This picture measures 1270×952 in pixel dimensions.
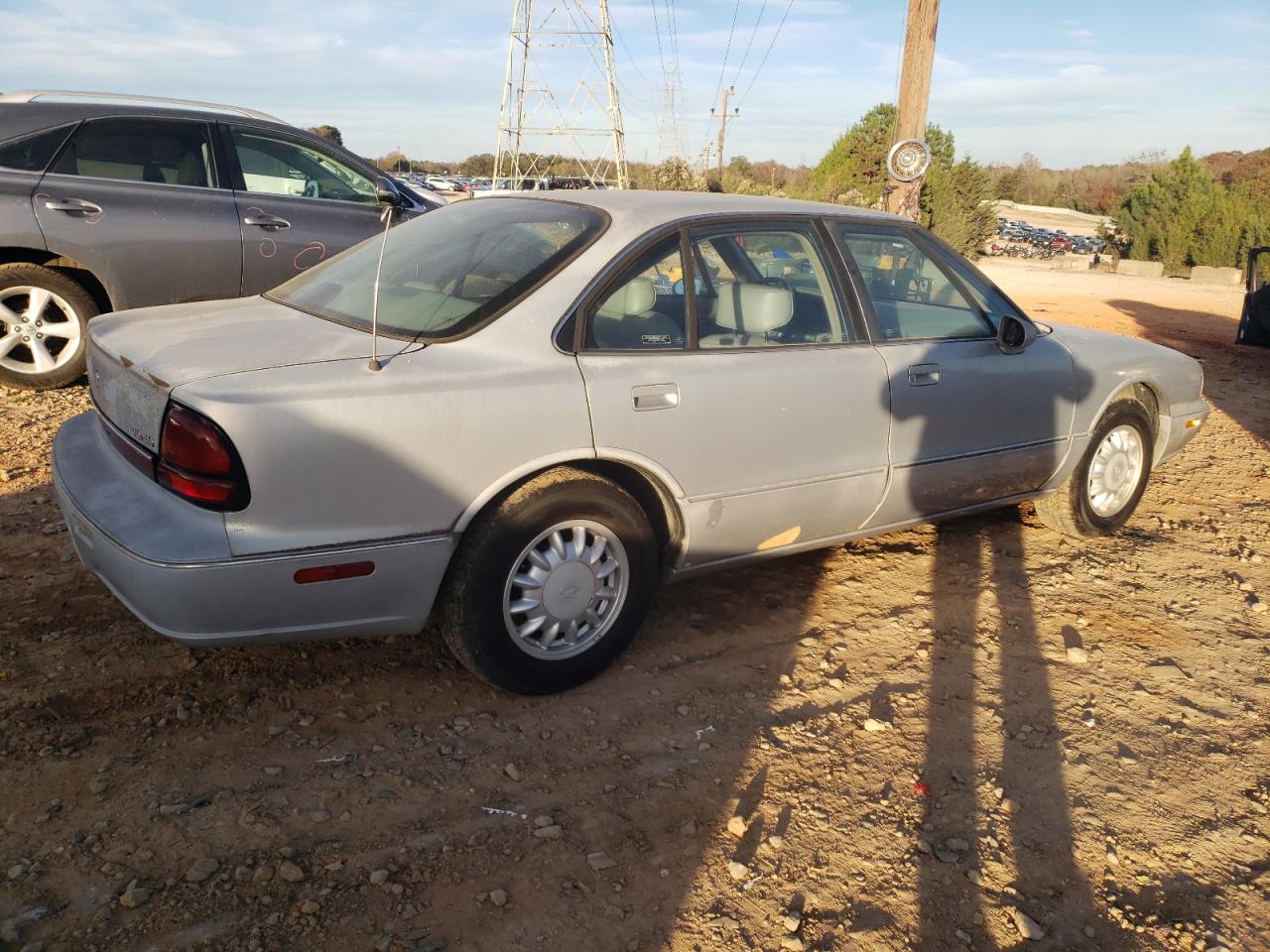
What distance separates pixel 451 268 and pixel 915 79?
8.34m

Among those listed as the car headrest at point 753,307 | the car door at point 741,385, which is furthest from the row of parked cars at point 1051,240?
the car headrest at point 753,307

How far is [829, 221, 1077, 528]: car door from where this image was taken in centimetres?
389

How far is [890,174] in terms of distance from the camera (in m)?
9.82

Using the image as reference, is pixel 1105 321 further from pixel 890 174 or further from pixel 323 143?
pixel 323 143

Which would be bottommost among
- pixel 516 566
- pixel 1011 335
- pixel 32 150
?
pixel 516 566

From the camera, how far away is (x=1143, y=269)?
86.6 feet

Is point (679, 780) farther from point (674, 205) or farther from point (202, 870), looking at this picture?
point (674, 205)

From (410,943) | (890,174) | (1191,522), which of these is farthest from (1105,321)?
(410,943)

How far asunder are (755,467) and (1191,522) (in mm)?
3255

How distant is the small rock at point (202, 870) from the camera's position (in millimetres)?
2346

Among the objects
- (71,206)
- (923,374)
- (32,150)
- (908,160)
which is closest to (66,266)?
(71,206)

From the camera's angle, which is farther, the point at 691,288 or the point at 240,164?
the point at 240,164

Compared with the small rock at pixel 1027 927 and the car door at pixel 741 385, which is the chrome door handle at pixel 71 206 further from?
the small rock at pixel 1027 927

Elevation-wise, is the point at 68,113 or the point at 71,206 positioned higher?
the point at 68,113
